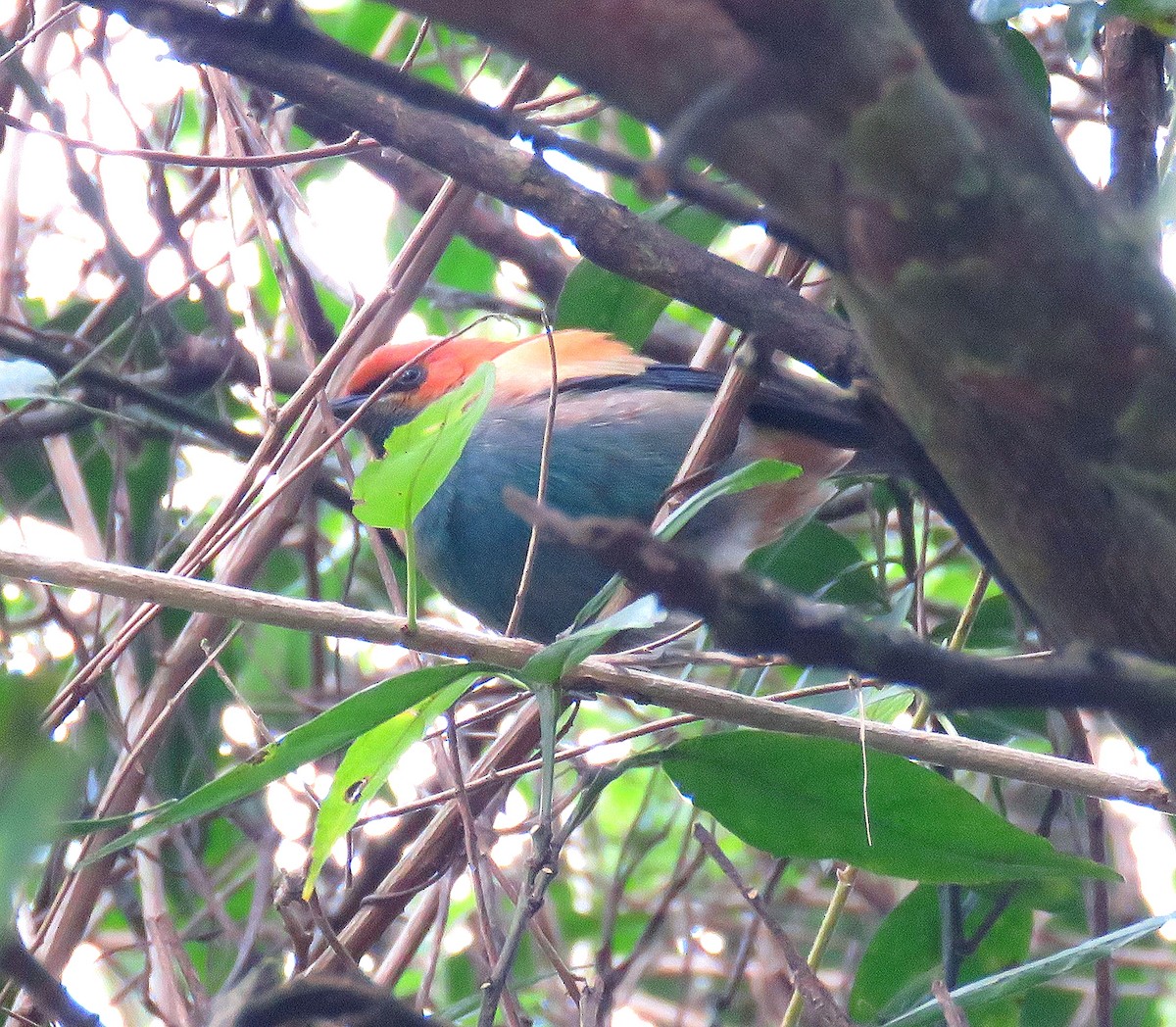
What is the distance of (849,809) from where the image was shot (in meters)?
1.63

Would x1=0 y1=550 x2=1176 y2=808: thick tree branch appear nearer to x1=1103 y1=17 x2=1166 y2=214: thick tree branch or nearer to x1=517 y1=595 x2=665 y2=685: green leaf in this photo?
x1=517 y1=595 x2=665 y2=685: green leaf

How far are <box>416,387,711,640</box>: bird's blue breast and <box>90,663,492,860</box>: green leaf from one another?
148 cm

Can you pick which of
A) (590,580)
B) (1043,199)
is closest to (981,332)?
(1043,199)

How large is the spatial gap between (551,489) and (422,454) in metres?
1.57

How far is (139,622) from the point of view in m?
2.05

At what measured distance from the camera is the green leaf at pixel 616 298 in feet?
8.35

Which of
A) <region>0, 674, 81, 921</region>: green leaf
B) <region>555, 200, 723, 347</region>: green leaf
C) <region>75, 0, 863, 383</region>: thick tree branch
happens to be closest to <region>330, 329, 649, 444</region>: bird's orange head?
<region>555, 200, 723, 347</region>: green leaf

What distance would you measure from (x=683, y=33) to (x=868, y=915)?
3317 mm

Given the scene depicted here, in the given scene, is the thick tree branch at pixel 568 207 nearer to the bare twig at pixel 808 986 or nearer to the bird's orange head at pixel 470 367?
the bare twig at pixel 808 986

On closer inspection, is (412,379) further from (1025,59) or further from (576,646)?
(576,646)

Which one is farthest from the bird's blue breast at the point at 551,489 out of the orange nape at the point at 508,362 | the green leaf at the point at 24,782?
the green leaf at the point at 24,782

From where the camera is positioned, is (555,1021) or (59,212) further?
(59,212)

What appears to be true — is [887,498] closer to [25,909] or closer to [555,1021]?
[555,1021]

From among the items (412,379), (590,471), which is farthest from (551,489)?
(412,379)
